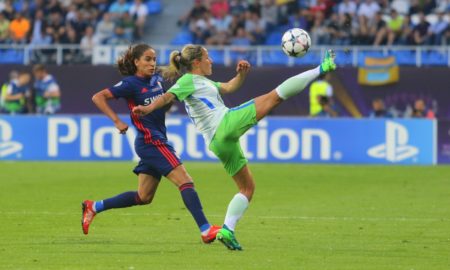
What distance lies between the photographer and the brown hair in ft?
39.8

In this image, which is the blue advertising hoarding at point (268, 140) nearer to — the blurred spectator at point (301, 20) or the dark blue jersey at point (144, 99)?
the blurred spectator at point (301, 20)

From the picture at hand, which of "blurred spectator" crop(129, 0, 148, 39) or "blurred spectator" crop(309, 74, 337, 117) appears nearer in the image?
"blurred spectator" crop(309, 74, 337, 117)

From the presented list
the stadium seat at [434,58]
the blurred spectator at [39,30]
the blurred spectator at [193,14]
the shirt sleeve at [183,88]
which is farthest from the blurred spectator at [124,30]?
the shirt sleeve at [183,88]

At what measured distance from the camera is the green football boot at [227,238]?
11.1 m

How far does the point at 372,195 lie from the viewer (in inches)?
736

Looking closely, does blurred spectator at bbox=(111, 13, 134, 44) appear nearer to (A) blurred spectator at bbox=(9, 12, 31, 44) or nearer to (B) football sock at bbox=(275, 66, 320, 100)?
(A) blurred spectator at bbox=(9, 12, 31, 44)

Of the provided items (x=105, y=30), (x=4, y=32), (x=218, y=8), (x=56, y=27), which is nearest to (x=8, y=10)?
(x=4, y=32)

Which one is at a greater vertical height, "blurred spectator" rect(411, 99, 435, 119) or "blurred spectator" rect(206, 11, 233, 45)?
"blurred spectator" rect(206, 11, 233, 45)

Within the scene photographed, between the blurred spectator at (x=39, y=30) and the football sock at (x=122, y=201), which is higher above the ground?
the football sock at (x=122, y=201)

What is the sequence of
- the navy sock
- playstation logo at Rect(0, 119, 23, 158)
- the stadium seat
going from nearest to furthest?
1. the navy sock
2. playstation logo at Rect(0, 119, 23, 158)
3. the stadium seat

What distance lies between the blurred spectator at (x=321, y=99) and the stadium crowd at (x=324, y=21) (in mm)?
1644

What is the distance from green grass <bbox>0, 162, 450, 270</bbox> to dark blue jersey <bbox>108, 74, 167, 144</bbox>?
1.09m

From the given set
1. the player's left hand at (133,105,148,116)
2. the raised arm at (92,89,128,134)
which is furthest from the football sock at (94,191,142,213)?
the player's left hand at (133,105,148,116)

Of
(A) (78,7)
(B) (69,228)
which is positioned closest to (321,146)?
Answer: (A) (78,7)
